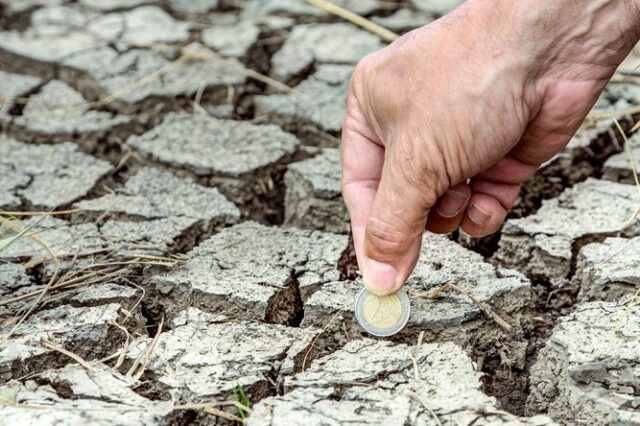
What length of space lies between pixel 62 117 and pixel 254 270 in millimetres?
1129

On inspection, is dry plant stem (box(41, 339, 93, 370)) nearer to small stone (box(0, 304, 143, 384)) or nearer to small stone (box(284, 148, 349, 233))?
small stone (box(0, 304, 143, 384))

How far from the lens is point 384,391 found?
178cm

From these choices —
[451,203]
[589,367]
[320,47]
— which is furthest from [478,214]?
[320,47]

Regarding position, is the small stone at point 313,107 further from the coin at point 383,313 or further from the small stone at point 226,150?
the coin at point 383,313

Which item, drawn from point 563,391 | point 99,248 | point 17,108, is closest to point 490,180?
point 563,391

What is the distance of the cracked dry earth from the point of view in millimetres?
1782

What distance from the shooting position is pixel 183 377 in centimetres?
182

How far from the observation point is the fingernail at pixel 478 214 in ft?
6.77

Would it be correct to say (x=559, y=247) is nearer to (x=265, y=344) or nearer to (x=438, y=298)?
→ (x=438, y=298)

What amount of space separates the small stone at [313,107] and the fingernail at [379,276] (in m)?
0.95

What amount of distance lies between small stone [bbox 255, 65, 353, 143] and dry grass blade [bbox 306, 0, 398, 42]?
301mm

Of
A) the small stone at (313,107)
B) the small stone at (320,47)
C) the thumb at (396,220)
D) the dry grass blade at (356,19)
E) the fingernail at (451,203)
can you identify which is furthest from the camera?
the dry grass blade at (356,19)

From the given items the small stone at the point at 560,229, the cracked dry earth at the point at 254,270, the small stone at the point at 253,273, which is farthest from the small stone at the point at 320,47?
the small stone at the point at 560,229

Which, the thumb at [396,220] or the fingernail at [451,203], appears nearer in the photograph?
the thumb at [396,220]
